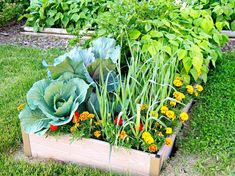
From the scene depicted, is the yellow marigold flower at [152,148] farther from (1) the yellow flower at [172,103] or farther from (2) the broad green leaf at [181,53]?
(2) the broad green leaf at [181,53]

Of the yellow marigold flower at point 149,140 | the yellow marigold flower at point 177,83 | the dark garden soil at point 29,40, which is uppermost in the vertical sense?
the yellow marigold flower at point 177,83

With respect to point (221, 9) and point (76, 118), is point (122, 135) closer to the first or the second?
point (76, 118)

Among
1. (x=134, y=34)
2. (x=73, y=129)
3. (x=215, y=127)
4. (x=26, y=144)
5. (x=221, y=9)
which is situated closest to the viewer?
(x=73, y=129)

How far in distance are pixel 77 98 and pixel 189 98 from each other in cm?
94

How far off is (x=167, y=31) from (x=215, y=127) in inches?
37.7

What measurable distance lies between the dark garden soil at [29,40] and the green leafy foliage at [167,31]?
4.48ft

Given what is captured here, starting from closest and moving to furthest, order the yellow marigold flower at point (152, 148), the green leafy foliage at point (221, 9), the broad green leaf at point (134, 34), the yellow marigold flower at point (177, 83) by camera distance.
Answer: the yellow marigold flower at point (152, 148)
the yellow marigold flower at point (177, 83)
the broad green leaf at point (134, 34)
the green leafy foliage at point (221, 9)

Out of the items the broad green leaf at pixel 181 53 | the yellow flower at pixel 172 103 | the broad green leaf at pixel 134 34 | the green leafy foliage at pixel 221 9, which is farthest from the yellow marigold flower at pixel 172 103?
the green leafy foliage at pixel 221 9

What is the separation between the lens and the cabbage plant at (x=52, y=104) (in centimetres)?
236

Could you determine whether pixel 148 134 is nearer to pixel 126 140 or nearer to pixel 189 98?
pixel 126 140

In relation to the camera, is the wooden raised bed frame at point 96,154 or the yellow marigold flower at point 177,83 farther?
the yellow marigold flower at point 177,83

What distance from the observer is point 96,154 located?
93.3 inches

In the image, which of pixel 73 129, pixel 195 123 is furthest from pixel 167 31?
pixel 73 129

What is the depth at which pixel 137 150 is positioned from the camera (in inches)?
89.0
